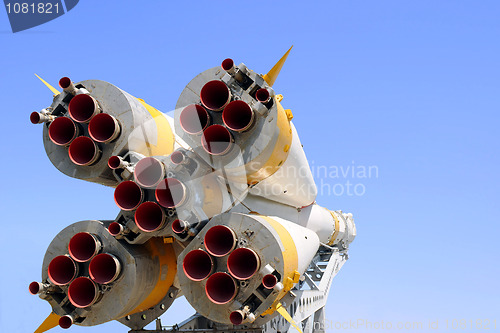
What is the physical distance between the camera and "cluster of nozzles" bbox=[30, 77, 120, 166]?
9.23m

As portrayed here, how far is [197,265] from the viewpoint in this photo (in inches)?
342

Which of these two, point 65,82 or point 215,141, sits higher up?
point 65,82

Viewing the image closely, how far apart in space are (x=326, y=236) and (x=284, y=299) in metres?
9.11

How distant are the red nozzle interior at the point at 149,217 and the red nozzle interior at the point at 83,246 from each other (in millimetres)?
971

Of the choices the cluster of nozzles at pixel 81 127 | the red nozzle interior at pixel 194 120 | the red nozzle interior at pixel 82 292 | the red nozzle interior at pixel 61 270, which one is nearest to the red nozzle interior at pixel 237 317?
the red nozzle interior at pixel 82 292

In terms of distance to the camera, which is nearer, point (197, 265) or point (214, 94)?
point (197, 265)

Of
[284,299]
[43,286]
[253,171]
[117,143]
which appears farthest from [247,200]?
[43,286]

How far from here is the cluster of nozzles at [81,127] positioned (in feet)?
30.3

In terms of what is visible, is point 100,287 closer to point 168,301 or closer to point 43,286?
point 43,286

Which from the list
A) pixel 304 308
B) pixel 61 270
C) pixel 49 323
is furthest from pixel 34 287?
pixel 304 308

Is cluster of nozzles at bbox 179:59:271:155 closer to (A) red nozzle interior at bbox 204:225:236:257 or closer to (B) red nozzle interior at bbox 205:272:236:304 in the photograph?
(A) red nozzle interior at bbox 204:225:236:257

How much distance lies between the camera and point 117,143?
9.31 meters

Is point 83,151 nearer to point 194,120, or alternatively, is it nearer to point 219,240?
point 194,120

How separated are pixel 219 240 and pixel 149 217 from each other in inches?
53.1
